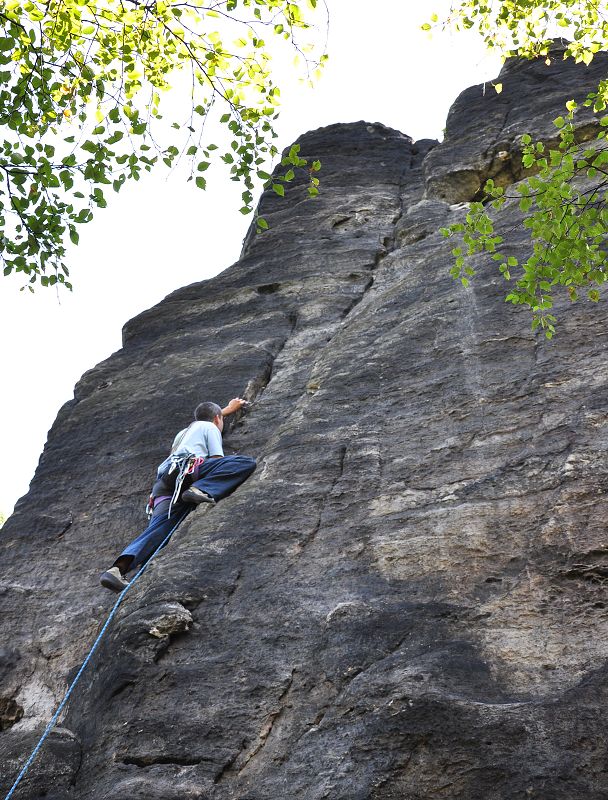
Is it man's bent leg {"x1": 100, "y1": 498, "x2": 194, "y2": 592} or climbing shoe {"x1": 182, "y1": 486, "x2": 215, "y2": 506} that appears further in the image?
climbing shoe {"x1": 182, "y1": 486, "x2": 215, "y2": 506}

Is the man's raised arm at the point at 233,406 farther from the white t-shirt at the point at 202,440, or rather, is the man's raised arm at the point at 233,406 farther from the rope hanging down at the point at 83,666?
the rope hanging down at the point at 83,666

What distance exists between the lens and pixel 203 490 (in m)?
11.3

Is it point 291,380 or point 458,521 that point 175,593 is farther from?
point 291,380

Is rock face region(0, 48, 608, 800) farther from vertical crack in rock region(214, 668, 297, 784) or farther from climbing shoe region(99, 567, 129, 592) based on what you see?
climbing shoe region(99, 567, 129, 592)

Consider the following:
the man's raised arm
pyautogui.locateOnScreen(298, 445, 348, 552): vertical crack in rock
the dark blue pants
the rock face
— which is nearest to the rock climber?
the dark blue pants

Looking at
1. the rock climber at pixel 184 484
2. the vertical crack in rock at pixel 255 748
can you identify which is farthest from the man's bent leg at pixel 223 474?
the vertical crack in rock at pixel 255 748

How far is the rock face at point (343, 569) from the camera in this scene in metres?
7.11

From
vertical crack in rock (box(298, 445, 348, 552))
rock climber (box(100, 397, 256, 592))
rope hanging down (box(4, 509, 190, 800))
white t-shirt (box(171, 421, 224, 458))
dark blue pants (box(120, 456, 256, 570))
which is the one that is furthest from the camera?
white t-shirt (box(171, 421, 224, 458))

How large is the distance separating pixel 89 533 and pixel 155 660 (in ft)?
13.6

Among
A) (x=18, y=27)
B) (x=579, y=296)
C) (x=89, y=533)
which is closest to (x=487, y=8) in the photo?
(x=579, y=296)

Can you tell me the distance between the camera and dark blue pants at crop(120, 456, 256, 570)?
1112 cm

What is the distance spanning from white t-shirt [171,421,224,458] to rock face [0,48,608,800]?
23.3 inches

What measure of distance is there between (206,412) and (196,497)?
193cm

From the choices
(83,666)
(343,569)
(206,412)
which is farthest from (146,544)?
(343,569)
